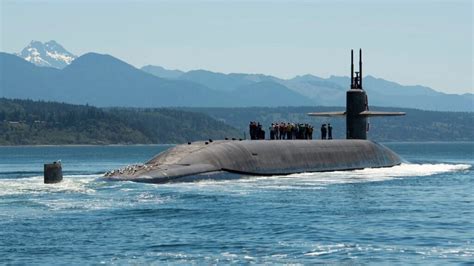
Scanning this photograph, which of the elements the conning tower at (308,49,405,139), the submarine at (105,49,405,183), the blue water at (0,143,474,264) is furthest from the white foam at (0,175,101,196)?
the conning tower at (308,49,405,139)

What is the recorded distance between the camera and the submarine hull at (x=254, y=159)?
5003 cm

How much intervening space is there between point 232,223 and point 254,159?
23.3m

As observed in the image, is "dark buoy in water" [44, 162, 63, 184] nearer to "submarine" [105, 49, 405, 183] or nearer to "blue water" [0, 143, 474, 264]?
"blue water" [0, 143, 474, 264]

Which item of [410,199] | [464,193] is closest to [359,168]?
[464,193]

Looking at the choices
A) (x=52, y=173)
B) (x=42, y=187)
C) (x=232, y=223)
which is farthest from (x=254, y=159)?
→ (x=232, y=223)

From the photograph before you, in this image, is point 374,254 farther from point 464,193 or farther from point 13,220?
point 464,193

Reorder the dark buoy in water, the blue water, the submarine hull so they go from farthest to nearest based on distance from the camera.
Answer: the submarine hull < the dark buoy in water < the blue water

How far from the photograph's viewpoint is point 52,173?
156 ft

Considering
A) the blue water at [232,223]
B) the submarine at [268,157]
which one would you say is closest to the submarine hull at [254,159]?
the submarine at [268,157]

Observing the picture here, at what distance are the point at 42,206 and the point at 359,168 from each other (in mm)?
33330

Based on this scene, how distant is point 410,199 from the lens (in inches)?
1692

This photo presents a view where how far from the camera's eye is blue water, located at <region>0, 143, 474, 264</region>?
2648 centimetres

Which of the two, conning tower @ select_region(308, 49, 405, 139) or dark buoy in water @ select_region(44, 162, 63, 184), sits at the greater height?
conning tower @ select_region(308, 49, 405, 139)

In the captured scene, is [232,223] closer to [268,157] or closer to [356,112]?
[268,157]
